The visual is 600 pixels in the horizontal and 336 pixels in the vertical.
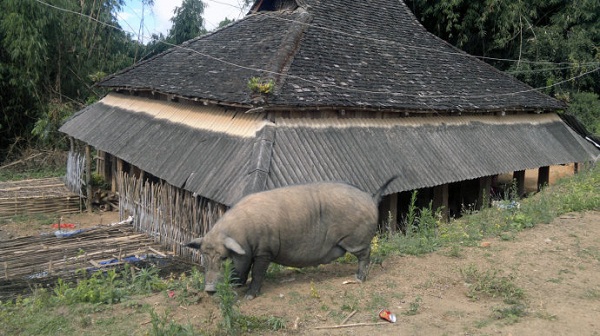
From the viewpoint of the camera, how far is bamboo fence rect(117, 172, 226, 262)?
9.73 m

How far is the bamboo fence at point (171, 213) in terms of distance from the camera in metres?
9.73

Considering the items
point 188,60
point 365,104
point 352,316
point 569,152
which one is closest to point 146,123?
point 188,60

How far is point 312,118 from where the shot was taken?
10359 mm

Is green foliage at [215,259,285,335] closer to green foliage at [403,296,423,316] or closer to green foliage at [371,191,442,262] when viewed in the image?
green foliage at [403,296,423,316]

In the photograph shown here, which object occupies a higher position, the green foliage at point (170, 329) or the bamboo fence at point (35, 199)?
the green foliage at point (170, 329)

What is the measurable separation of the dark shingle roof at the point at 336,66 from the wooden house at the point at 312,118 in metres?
0.05

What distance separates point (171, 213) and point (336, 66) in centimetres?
490

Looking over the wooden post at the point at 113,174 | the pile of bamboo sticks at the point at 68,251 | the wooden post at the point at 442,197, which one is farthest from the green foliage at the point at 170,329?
the wooden post at the point at 113,174

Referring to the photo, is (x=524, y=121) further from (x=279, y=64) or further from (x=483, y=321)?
(x=483, y=321)

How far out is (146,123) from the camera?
12906 mm

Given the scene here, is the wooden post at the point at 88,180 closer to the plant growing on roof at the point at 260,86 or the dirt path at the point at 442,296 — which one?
the plant growing on roof at the point at 260,86

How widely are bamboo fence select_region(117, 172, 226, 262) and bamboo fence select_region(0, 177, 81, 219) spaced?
398cm

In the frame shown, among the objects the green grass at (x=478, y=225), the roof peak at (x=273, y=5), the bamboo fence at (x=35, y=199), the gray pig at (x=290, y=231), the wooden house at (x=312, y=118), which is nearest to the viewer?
the gray pig at (x=290, y=231)

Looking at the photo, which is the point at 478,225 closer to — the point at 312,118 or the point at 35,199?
the point at 312,118
